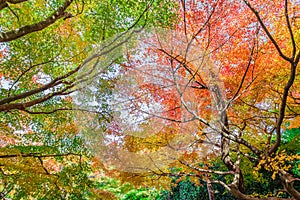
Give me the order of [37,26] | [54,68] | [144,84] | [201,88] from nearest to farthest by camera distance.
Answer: [144,84]
[37,26]
[201,88]
[54,68]

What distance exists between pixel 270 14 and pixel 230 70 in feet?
3.40

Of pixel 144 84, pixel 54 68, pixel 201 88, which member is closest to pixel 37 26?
pixel 54 68

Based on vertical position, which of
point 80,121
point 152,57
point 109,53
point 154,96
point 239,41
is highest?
point 239,41

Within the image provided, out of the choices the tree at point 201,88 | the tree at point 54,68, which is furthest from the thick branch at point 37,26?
the tree at point 201,88

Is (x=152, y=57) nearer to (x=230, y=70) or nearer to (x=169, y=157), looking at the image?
(x=169, y=157)

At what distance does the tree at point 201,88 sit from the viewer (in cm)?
266

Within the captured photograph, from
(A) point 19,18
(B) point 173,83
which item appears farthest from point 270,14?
(A) point 19,18

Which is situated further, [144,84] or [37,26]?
[37,26]

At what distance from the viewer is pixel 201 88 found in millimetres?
3852

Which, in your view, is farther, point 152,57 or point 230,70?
point 230,70

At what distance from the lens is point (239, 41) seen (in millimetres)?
4227

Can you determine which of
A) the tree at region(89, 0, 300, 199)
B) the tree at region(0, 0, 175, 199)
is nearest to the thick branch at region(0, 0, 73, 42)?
the tree at region(0, 0, 175, 199)

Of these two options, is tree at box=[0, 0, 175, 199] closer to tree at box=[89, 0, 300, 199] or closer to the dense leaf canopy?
the dense leaf canopy

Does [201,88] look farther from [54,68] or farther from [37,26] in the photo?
[54,68]
